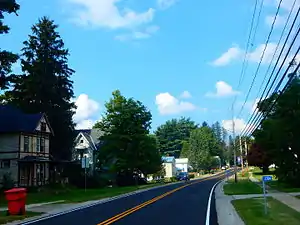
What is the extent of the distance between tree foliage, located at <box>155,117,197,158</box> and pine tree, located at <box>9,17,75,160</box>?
11080cm

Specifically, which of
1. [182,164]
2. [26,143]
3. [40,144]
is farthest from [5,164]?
[182,164]

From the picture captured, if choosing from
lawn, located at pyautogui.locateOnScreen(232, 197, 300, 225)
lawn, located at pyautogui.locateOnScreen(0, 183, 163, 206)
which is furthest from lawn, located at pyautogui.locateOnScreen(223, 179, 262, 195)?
lawn, located at pyautogui.locateOnScreen(232, 197, 300, 225)

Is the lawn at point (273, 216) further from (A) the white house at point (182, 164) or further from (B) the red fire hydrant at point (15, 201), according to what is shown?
(A) the white house at point (182, 164)

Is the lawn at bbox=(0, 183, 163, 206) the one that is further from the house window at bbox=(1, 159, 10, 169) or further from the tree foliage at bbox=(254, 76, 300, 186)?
the tree foliage at bbox=(254, 76, 300, 186)

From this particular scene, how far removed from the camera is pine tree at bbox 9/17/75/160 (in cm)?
5847

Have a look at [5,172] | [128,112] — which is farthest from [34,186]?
[128,112]

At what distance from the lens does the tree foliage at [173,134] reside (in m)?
177

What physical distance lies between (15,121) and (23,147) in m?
2.90

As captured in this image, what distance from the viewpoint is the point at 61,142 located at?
60.3 metres

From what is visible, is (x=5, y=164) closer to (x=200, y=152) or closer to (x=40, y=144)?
(x=40, y=144)

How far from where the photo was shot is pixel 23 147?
46750 mm

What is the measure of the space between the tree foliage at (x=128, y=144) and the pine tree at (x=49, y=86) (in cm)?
582

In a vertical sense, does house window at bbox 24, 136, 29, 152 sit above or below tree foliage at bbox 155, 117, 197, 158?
below

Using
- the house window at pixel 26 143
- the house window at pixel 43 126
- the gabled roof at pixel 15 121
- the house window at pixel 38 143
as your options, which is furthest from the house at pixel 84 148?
the house window at pixel 26 143
